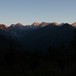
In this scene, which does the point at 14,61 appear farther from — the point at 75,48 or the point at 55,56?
the point at 75,48

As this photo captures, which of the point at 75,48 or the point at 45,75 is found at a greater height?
the point at 75,48

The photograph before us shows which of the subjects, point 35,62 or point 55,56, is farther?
point 55,56

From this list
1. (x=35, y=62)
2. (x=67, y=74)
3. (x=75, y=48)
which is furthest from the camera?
(x=35, y=62)

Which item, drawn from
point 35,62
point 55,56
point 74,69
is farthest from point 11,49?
point 74,69

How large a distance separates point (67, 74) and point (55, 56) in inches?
1813

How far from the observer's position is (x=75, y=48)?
37.6 m

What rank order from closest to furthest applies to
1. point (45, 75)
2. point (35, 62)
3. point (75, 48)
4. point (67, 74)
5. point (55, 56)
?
1. point (45, 75)
2. point (67, 74)
3. point (75, 48)
4. point (35, 62)
5. point (55, 56)

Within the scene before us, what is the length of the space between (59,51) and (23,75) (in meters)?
52.5

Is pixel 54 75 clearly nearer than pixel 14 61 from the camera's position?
Yes

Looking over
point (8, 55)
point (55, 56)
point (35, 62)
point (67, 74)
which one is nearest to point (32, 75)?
point (67, 74)

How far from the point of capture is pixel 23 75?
20734 mm

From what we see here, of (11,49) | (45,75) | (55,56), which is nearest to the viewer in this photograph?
(45,75)

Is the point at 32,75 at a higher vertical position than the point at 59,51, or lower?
lower

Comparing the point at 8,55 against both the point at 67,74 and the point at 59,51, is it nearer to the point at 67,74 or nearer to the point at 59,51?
the point at 59,51
